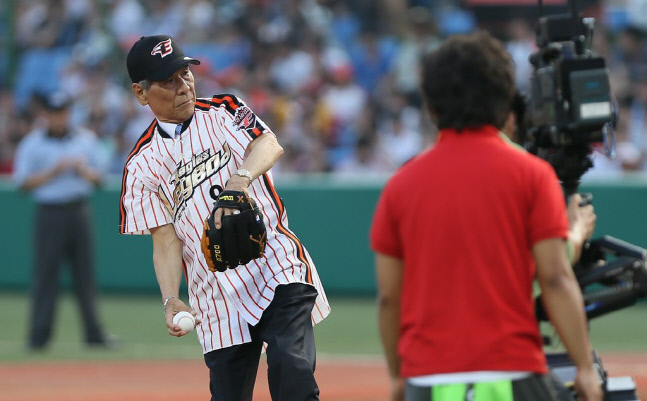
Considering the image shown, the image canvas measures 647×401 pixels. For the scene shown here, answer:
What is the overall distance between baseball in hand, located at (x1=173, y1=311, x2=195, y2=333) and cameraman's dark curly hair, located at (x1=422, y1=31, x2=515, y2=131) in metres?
1.96

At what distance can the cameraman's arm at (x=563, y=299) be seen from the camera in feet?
12.3

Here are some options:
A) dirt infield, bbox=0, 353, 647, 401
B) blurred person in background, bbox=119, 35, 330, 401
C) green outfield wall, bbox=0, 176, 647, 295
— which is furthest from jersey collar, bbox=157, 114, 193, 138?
green outfield wall, bbox=0, 176, 647, 295

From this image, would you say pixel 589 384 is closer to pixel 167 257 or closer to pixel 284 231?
pixel 284 231

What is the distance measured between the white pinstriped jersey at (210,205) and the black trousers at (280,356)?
57mm

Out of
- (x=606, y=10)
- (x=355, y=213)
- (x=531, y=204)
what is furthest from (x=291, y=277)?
(x=606, y=10)

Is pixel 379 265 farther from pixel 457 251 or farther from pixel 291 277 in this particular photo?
pixel 291 277

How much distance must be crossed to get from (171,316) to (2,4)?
58.8 feet

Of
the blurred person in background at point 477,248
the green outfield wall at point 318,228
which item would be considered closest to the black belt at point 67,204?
the green outfield wall at point 318,228

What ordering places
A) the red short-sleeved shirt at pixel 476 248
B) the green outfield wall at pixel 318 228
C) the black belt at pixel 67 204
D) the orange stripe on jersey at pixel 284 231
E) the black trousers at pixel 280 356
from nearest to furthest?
the red short-sleeved shirt at pixel 476 248 < the black trousers at pixel 280 356 < the orange stripe on jersey at pixel 284 231 < the black belt at pixel 67 204 < the green outfield wall at pixel 318 228

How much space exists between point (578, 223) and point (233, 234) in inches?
64.3

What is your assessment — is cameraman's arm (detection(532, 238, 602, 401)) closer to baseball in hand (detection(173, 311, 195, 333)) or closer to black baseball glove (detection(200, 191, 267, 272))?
black baseball glove (detection(200, 191, 267, 272))

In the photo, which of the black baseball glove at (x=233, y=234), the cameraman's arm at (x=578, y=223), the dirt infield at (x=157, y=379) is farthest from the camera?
the dirt infield at (x=157, y=379)

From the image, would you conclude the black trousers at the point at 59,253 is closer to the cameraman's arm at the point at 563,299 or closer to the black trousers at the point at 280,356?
the black trousers at the point at 280,356

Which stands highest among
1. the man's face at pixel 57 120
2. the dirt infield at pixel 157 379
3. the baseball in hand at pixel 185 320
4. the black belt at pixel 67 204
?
the man's face at pixel 57 120
